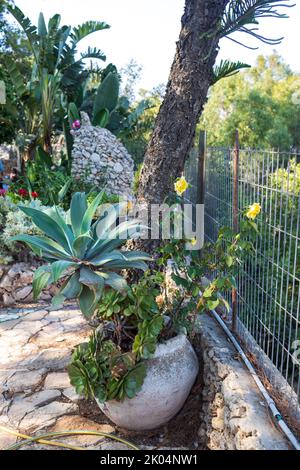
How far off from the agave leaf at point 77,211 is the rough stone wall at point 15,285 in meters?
2.39

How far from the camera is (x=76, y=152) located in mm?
7855

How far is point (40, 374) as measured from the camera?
3.55 metres

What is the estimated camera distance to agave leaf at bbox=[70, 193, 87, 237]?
3.11m

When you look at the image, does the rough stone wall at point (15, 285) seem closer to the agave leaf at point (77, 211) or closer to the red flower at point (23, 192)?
the red flower at point (23, 192)

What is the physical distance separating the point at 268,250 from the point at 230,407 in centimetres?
100

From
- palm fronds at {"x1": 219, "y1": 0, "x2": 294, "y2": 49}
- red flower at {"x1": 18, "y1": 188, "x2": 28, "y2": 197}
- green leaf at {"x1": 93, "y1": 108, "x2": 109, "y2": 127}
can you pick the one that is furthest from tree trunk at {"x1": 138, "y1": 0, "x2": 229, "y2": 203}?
green leaf at {"x1": 93, "y1": 108, "x2": 109, "y2": 127}

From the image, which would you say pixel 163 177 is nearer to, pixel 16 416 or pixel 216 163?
pixel 216 163

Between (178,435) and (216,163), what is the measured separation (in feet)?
8.12

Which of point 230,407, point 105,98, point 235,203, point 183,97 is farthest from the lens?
point 105,98

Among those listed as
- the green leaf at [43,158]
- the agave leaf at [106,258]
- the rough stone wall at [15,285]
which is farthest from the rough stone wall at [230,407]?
the green leaf at [43,158]

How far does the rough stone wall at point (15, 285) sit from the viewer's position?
17.1 ft

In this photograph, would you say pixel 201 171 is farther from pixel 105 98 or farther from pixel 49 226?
pixel 105 98

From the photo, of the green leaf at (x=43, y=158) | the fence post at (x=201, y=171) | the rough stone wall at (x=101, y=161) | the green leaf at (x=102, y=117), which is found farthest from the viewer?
the green leaf at (x=102, y=117)

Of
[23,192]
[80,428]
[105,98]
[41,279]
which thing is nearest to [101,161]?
[23,192]
